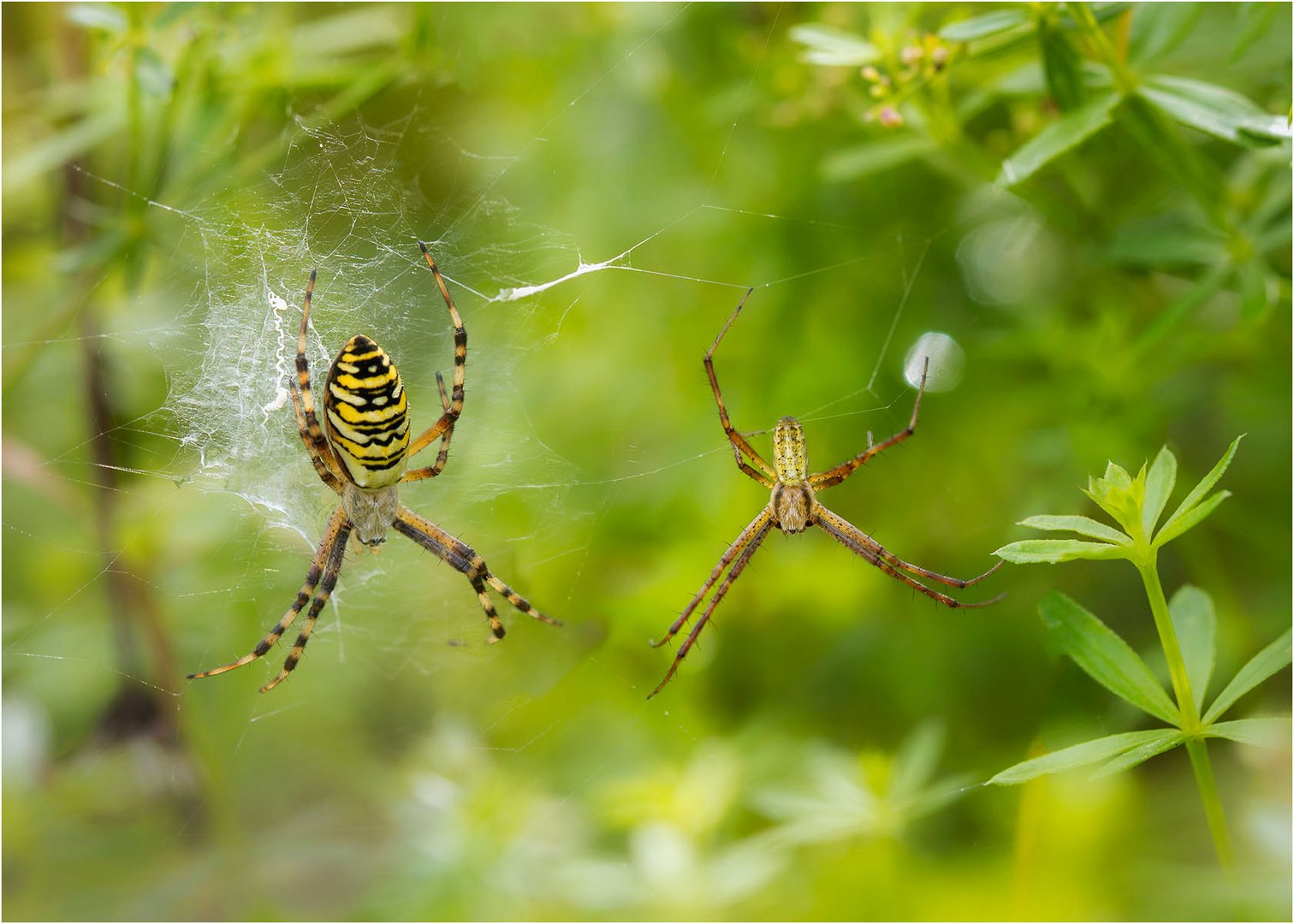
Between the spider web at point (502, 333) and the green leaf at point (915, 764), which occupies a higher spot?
the spider web at point (502, 333)

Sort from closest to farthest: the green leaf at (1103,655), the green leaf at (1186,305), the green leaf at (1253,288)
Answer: the green leaf at (1103,655) < the green leaf at (1253,288) < the green leaf at (1186,305)

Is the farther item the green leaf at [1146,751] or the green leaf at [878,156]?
the green leaf at [878,156]

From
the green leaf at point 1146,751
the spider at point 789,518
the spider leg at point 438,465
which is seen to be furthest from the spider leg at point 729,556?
the green leaf at point 1146,751

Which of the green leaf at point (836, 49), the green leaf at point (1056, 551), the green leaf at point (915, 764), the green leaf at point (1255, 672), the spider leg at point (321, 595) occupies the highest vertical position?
the green leaf at point (836, 49)

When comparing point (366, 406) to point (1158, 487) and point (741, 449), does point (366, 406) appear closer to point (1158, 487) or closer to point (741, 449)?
point (741, 449)

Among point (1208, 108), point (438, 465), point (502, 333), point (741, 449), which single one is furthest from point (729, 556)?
point (1208, 108)

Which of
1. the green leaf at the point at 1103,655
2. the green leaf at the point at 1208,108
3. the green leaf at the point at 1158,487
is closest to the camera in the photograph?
the green leaf at the point at 1158,487

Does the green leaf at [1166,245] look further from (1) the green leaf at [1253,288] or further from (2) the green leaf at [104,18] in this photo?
(2) the green leaf at [104,18]
